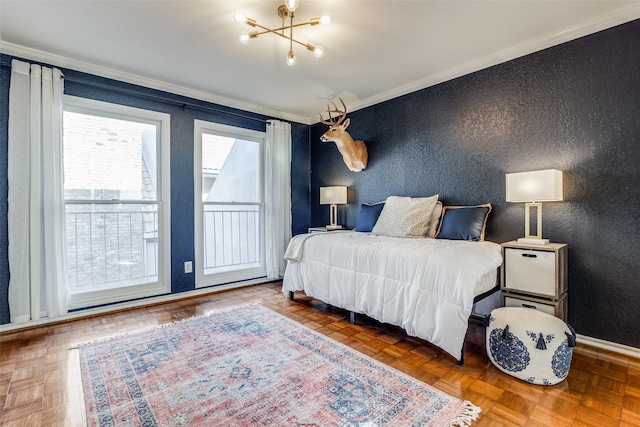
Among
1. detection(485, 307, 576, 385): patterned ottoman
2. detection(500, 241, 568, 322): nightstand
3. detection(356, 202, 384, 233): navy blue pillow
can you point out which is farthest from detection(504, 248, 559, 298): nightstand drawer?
detection(356, 202, 384, 233): navy blue pillow

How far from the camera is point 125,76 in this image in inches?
122

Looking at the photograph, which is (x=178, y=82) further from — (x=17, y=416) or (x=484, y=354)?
(x=484, y=354)

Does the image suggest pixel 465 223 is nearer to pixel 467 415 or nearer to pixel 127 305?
pixel 467 415

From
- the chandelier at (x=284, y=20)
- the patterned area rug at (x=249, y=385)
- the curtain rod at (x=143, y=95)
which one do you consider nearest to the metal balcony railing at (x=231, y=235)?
the curtain rod at (x=143, y=95)

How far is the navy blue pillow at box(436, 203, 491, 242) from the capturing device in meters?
2.67

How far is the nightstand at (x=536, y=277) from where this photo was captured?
2066mm

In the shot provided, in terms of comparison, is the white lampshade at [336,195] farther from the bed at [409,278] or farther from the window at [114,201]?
the window at [114,201]

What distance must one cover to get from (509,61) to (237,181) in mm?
3312

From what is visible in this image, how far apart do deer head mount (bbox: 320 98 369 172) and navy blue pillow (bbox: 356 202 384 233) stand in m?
0.60

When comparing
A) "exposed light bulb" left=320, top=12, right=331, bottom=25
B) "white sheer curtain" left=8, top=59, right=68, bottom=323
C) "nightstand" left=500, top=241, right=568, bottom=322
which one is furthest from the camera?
"white sheer curtain" left=8, top=59, right=68, bottom=323

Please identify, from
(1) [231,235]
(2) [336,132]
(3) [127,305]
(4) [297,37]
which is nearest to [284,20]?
(4) [297,37]

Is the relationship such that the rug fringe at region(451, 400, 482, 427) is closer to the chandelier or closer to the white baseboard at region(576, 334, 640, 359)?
the white baseboard at region(576, 334, 640, 359)

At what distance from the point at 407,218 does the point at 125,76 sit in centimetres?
321

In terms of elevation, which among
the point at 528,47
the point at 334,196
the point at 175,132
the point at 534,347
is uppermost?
the point at 528,47
